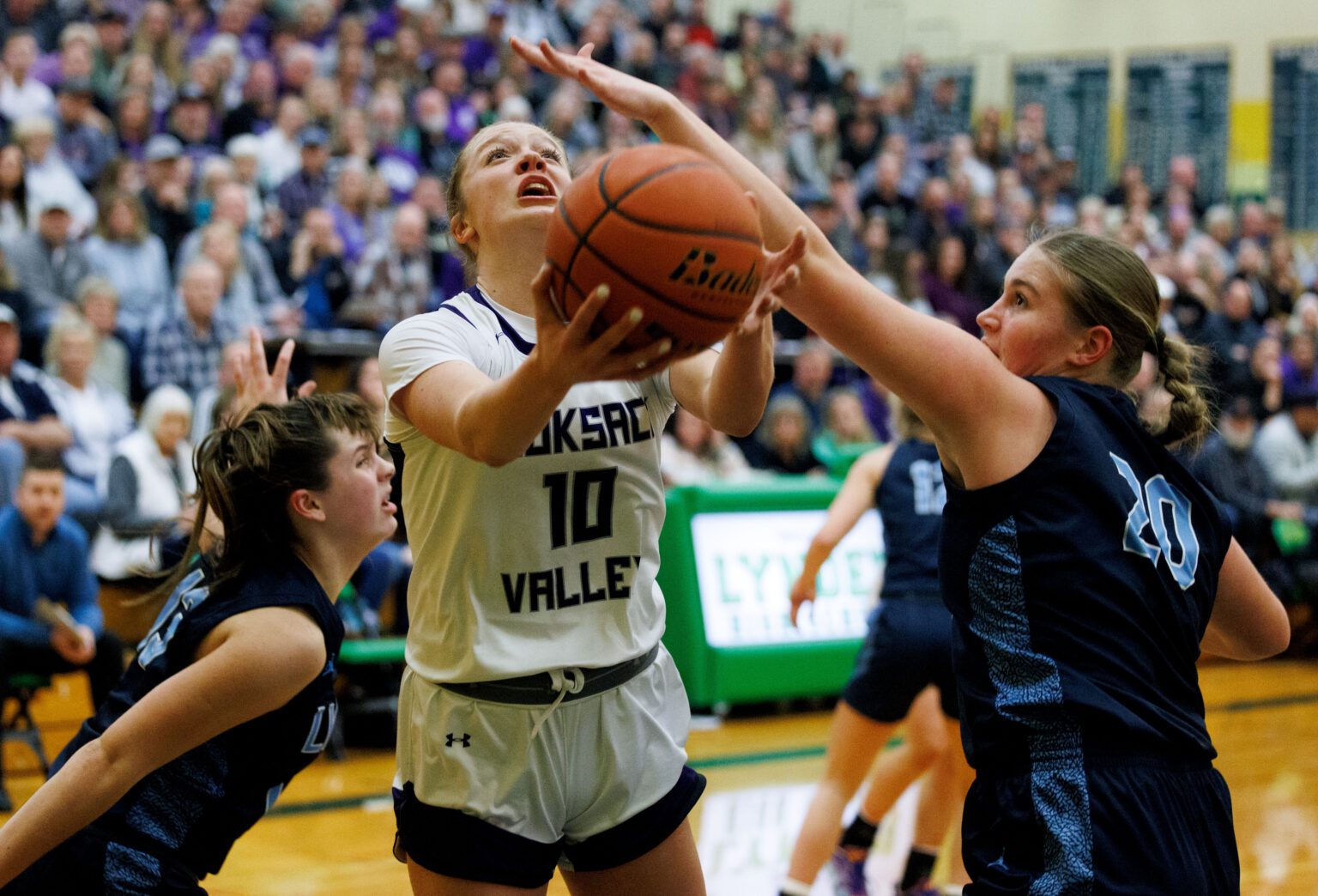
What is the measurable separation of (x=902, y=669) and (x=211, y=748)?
2745 millimetres

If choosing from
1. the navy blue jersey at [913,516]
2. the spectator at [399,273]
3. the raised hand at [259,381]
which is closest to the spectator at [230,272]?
the spectator at [399,273]

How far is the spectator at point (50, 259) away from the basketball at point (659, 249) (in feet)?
23.4

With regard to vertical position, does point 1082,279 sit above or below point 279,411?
above

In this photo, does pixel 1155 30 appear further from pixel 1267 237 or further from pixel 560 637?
pixel 560 637

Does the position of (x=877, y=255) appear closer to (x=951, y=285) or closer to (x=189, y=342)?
(x=951, y=285)

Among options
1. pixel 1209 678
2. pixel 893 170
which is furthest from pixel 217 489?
pixel 893 170

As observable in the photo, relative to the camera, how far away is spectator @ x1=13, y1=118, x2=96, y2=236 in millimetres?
8938

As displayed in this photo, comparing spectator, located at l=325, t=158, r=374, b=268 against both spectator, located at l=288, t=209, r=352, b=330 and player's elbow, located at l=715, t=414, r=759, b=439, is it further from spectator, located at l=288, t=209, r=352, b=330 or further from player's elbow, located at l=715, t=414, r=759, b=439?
player's elbow, located at l=715, t=414, r=759, b=439

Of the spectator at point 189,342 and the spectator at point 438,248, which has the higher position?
the spectator at point 189,342

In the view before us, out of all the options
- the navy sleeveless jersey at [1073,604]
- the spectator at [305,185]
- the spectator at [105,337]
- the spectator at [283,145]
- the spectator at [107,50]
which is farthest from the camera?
the spectator at [283,145]

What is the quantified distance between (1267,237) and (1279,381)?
4.16 metres

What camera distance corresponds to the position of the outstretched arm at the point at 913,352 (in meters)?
2.06

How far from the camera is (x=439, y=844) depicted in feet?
7.63

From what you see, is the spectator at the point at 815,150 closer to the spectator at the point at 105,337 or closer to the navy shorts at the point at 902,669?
the spectator at the point at 105,337
